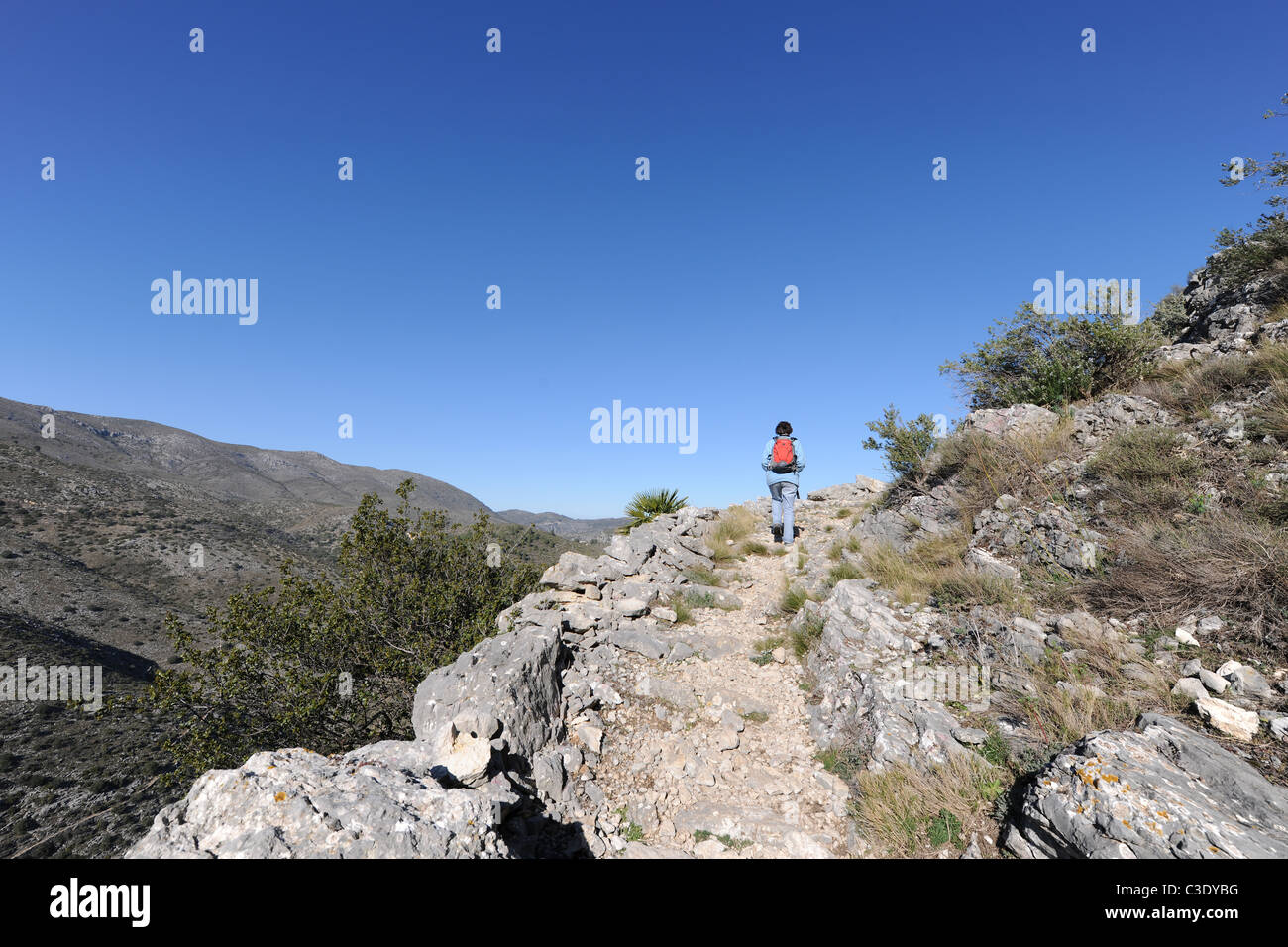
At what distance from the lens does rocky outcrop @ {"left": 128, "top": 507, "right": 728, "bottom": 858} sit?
9.32 ft

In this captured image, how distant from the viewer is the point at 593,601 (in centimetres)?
885

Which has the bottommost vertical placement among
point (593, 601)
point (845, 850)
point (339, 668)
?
point (339, 668)

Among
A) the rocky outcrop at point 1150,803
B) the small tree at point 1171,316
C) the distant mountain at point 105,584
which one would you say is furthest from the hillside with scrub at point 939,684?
the distant mountain at point 105,584

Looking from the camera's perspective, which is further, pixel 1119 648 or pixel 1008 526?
pixel 1008 526

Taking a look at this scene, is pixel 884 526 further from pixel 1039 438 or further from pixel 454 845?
pixel 454 845

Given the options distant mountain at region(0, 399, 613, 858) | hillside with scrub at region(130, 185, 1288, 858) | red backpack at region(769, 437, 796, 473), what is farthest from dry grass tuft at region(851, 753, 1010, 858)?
red backpack at region(769, 437, 796, 473)

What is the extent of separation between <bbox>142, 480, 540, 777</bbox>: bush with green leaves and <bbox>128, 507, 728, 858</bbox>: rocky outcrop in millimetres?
2885

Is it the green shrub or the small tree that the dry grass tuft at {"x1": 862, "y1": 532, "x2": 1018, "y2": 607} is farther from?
the small tree

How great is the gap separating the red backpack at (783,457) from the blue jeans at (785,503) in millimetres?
393

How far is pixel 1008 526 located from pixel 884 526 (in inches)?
101
